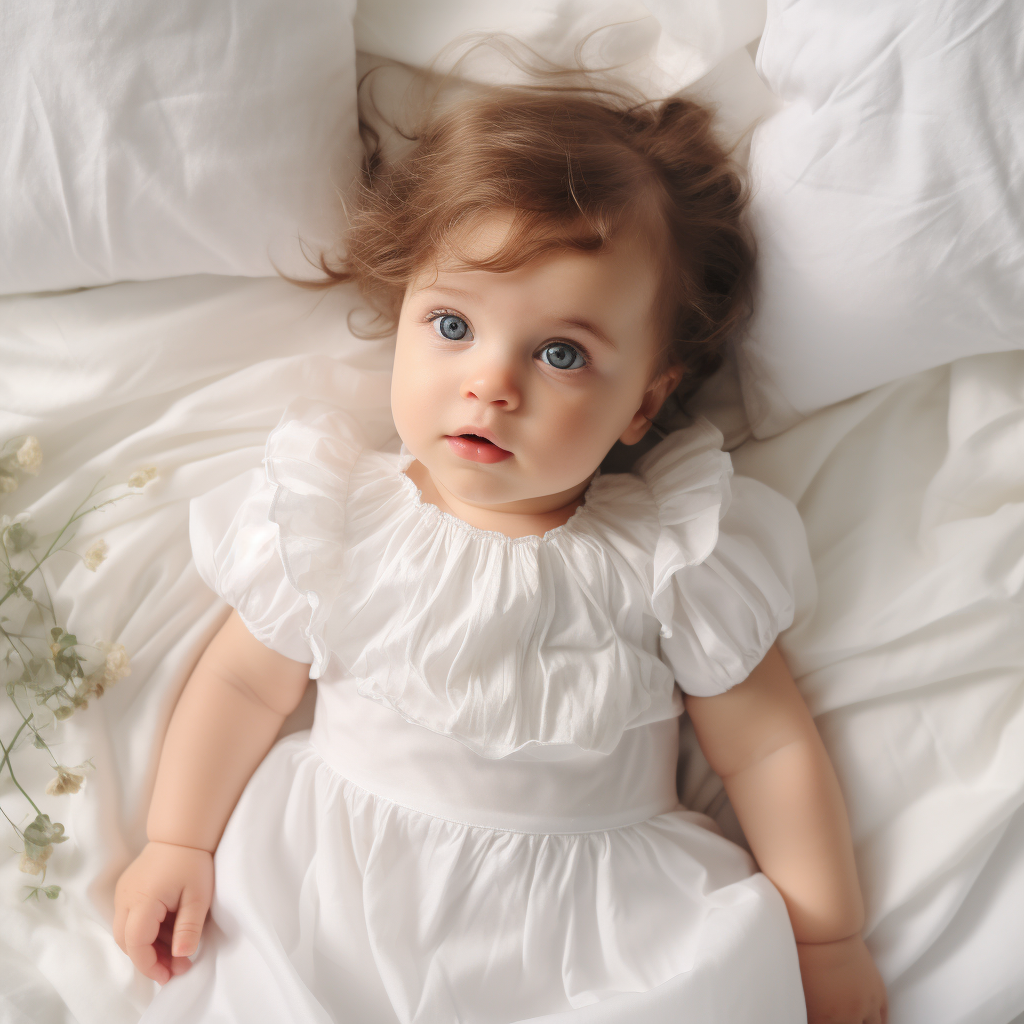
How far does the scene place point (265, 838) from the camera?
0.94 meters

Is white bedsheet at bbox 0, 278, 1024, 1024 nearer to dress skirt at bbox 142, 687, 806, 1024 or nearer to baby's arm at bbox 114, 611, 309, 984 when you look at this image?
baby's arm at bbox 114, 611, 309, 984

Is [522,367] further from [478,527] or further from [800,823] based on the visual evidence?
[800,823]

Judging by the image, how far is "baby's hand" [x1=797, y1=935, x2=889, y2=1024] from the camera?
93cm

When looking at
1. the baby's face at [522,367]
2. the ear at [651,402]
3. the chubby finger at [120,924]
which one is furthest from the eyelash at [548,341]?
the chubby finger at [120,924]

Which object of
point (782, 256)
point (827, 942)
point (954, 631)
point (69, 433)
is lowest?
point (827, 942)

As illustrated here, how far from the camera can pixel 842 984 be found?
933mm

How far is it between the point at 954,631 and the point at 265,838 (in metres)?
0.84

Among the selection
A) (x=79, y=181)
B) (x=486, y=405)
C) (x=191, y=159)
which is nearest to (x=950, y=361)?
(x=486, y=405)

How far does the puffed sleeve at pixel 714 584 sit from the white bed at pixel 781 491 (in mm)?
113

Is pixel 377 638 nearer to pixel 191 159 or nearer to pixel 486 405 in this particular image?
pixel 486 405

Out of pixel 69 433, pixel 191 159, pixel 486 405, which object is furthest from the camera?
pixel 69 433

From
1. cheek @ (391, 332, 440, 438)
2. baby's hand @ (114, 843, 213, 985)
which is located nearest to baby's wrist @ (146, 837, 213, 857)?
baby's hand @ (114, 843, 213, 985)

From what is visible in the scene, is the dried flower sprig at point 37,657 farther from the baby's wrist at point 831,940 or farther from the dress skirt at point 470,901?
the baby's wrist at point 831,940

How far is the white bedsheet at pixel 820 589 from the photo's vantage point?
94cm
